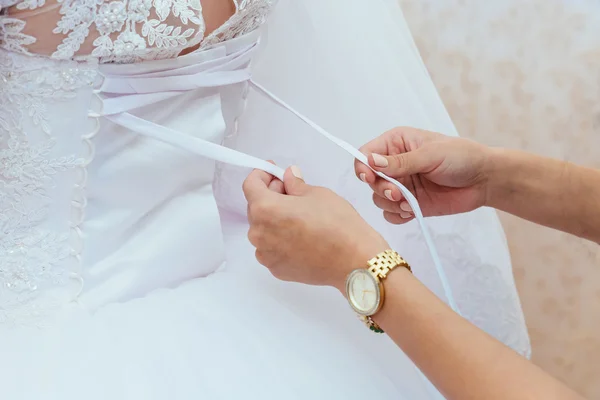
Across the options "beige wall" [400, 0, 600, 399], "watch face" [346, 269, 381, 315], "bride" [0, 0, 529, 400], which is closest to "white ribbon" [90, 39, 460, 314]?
"bride" [0, 0, 529, 400]

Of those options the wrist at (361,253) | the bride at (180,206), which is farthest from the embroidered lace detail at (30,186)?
the wrist at (361,253)

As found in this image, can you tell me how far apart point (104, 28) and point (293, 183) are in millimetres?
256

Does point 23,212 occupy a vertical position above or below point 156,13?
below

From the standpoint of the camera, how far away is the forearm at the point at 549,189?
2.49 feet

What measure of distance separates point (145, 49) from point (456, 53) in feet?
2.37

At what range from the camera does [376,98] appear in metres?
0.83

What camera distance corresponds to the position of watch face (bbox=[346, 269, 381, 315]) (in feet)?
1.97

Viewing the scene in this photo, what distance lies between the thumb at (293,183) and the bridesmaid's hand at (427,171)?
0.07 meters

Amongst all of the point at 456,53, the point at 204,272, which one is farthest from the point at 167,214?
the point at 456,53

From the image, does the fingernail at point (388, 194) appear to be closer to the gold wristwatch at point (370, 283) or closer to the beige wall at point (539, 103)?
the gold wristwatch at point (370, 283)

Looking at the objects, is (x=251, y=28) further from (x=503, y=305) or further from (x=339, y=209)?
(x=503, y=305)

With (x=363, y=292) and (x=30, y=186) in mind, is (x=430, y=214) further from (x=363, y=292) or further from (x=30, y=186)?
(x=30, y=186)

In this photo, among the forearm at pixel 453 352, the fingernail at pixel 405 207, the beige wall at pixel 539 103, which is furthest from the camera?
the beige wall at pixel 539 103

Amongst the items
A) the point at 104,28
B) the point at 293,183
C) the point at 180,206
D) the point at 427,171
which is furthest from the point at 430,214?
the point at 104,28
